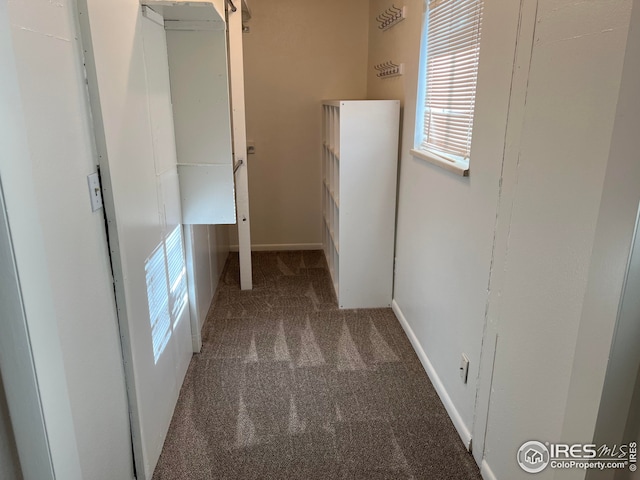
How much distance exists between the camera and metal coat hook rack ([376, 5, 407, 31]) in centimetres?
294

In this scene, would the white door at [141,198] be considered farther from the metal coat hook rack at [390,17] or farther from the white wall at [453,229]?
the metal coat hook rack at [390,17]

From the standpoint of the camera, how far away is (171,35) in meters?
2.23

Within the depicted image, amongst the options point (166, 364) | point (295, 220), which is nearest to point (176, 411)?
point (166, 364)

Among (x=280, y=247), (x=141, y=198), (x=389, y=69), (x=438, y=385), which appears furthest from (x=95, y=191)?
(x=280, y=247)

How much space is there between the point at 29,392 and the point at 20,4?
861mm

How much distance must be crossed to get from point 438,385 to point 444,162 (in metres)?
1.12

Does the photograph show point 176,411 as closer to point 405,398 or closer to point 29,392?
point 405,398

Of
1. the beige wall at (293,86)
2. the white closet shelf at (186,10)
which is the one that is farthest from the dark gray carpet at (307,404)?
the white closet shelf at (186,10)

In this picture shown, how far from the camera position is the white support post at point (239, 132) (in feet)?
10.4

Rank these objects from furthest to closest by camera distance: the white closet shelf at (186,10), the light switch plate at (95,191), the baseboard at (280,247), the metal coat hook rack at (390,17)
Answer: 1. the baseboard at (280,247)
2. the metal coat hook rack at (390,17)
3. the white closet shelf at (186,10)
4. the light switch plate at (95,191)

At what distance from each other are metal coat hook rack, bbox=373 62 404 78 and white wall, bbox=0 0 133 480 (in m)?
2.14
